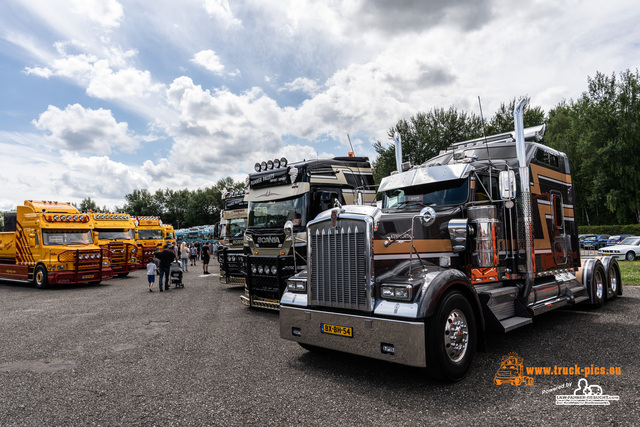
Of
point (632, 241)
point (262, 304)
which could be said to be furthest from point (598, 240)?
point (262, 304)

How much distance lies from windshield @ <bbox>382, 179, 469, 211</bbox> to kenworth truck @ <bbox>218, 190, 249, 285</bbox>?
6.27 m

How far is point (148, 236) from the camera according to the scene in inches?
991

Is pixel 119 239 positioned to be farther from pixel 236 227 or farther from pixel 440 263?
pixel 440 263

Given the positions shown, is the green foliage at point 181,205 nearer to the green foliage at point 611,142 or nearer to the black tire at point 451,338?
the green foliage at point 611,142

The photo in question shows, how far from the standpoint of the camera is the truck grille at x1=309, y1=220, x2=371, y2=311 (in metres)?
4.92

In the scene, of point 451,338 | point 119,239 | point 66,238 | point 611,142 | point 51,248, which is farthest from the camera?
point 611,142

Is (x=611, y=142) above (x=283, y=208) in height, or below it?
above

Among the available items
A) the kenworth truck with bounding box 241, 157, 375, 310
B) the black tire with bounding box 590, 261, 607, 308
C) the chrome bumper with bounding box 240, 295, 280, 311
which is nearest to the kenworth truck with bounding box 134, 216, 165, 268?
the kenworth truck with bounding box 241, 157, 375, 310

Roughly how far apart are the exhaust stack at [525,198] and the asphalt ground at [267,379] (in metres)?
0.94

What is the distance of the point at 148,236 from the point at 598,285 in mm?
22830

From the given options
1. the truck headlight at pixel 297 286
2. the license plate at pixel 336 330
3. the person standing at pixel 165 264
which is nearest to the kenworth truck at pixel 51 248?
the person standing at pixel 165 264

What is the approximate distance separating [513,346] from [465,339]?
70.7 inches

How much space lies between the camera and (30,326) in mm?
8758

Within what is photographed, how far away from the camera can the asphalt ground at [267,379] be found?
4.02 metres
